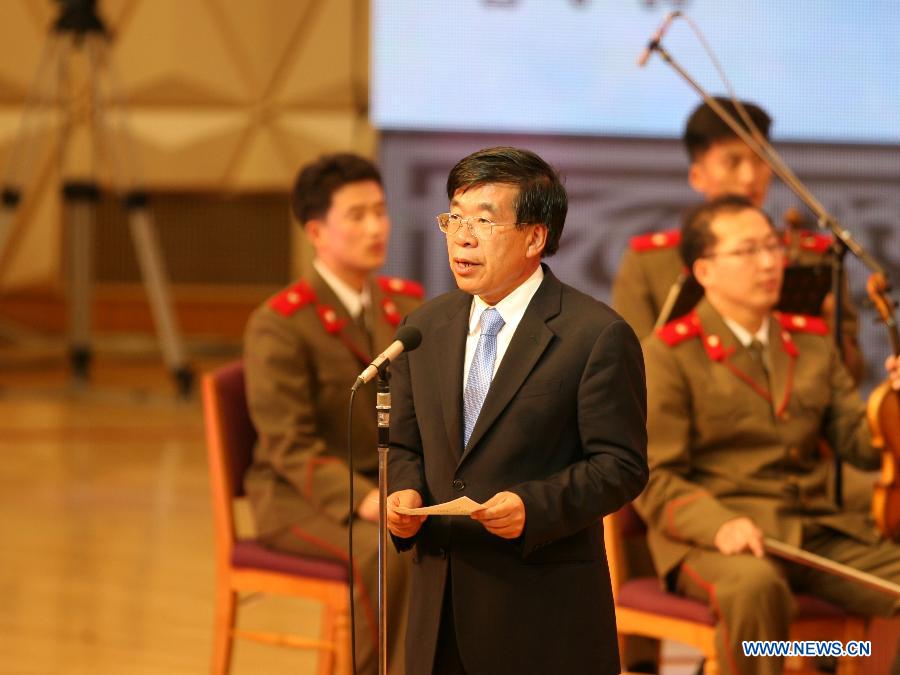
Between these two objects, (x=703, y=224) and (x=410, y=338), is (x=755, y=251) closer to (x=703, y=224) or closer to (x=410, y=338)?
(x=703, y=224)

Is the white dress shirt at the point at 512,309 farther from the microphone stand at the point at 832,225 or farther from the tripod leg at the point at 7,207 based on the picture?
the tripod leg at the point at 7,207

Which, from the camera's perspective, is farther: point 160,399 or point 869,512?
point 160,399

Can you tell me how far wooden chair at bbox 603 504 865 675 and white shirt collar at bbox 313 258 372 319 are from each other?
80 centimetres

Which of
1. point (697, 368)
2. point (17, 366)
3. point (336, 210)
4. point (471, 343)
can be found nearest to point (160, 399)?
point (17, 366)

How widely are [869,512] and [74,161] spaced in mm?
6824

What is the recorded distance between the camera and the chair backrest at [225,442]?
3088 millimetres

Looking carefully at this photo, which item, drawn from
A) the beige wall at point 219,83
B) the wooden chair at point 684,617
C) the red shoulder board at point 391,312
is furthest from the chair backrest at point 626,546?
the beige wall at point 219,83

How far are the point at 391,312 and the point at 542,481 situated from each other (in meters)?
1.41

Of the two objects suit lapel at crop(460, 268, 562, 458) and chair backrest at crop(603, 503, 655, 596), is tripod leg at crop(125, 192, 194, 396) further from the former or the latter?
suit lapel at crop(460, 268, 562, 458)

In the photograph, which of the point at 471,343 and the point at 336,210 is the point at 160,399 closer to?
the point at 336,210

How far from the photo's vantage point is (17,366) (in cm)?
839

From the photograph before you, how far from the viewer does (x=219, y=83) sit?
8680 millimetres

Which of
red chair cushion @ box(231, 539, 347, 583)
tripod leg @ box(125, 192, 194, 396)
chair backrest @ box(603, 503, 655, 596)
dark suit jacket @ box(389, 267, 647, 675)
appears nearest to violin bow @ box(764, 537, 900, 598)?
chair backrest @ box(603, 503, 655, 596)

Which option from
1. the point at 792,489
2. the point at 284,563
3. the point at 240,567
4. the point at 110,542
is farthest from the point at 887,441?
the point at 110,542
